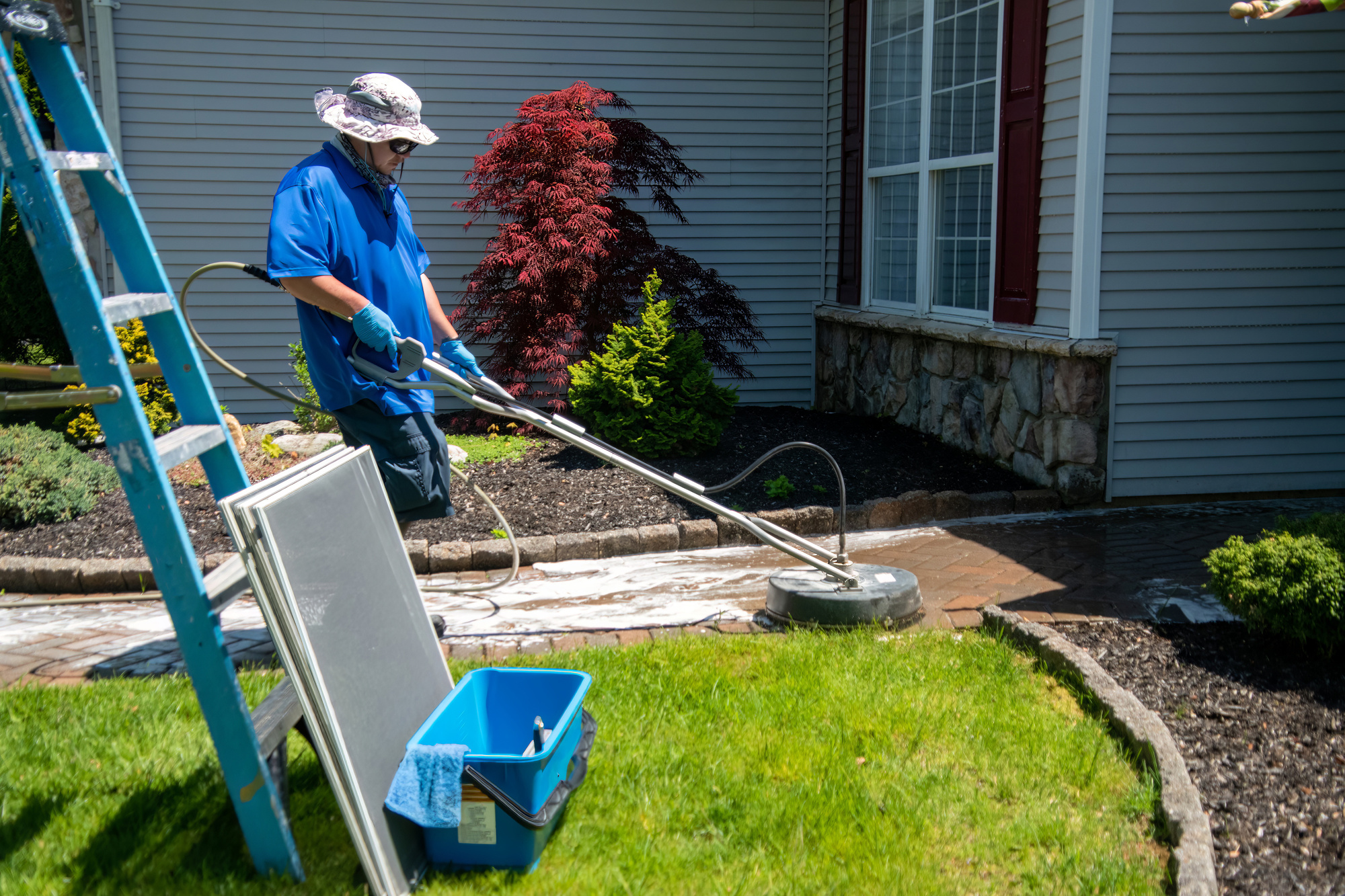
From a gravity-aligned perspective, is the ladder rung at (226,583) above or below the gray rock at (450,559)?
above

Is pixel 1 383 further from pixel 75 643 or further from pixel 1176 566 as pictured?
pixel 1176 566

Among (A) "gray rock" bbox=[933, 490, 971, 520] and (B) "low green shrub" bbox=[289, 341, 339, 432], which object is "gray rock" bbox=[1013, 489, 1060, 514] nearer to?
(A) "gray rock" bbox=[933, 490, 971, 520]

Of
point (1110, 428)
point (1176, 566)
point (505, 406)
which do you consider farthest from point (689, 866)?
point (1110, 428)

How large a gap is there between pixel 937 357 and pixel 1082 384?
4.78ft

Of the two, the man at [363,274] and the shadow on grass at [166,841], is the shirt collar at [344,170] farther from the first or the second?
the shadow on grass at [166,841]

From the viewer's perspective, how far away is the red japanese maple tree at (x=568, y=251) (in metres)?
7.23

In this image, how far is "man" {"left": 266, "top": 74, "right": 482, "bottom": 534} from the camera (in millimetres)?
3248

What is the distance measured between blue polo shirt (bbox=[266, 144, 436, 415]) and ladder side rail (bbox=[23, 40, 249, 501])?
768mm

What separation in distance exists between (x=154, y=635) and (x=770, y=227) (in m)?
6.01

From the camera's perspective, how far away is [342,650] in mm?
2277

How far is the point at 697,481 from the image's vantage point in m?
6.10

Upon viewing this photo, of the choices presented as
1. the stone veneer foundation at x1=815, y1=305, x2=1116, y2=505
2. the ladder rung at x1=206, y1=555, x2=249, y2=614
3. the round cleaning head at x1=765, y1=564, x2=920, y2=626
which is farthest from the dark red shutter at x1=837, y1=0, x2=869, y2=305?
the ladder rung at x1=206, y1=555, x2=249, y2=614

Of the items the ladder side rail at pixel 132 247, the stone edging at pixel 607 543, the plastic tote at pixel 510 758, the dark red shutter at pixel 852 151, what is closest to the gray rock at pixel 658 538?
the stone edging at pixel 607 543

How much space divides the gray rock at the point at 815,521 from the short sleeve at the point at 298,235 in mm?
2781
